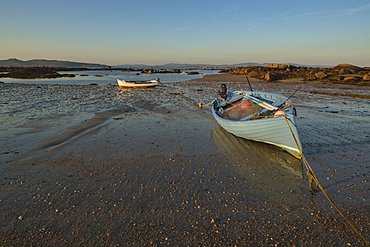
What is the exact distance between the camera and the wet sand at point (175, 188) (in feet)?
14.1

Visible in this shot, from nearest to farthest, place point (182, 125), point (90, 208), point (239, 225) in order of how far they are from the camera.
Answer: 1. point (239, 225)
2. point (90, 208)
3. point (182, 125)

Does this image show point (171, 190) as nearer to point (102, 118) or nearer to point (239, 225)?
point (239, 225)

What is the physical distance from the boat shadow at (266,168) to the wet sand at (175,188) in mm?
35

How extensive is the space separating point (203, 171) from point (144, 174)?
1906 mm

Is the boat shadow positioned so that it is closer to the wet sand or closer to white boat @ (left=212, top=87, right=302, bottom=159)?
the wet sand

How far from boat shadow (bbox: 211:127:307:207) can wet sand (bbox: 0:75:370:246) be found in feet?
0.12

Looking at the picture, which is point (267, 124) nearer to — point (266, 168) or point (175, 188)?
point (266, 168)

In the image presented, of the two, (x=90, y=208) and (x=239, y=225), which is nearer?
(x=239, y=225)

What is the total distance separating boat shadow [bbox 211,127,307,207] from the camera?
5.75 metres

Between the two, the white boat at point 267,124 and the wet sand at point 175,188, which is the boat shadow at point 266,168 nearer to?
the wet sand at point 175,188

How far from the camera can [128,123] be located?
12969mm

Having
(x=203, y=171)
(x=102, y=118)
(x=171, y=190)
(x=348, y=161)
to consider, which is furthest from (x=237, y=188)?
(x=102, y=118)

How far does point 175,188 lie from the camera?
5988mm

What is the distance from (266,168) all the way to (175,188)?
3.29 m
